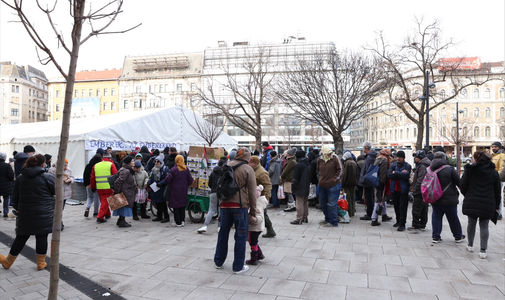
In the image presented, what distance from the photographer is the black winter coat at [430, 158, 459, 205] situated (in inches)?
258

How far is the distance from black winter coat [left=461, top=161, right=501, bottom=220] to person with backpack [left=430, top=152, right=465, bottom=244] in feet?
1.97

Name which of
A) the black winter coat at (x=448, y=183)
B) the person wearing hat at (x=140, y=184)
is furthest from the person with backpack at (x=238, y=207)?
the person wearing hat at (x=140, y=184)

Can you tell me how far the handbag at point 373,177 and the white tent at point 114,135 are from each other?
11.0m

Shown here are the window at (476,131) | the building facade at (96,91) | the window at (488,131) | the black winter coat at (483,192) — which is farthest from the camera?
the building facade at (96,91)

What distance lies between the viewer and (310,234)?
742 centimetres

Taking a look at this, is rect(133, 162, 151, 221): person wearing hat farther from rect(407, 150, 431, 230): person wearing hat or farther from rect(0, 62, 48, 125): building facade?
rect(0, 62, 48, 125): building facade

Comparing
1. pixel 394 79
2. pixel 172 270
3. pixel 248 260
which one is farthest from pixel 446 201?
pixel 394 79

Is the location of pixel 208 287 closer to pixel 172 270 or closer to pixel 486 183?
pixel 172 270

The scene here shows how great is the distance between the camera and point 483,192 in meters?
5.77

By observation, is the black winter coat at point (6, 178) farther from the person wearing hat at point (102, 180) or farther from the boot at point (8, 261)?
the boot at point (8, 261)

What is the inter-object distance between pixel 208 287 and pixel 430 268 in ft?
11.2

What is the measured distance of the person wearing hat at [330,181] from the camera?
26.1 ft

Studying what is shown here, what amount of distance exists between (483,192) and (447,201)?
0.85 metres

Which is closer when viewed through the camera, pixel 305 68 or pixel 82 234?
pixel 82 234
